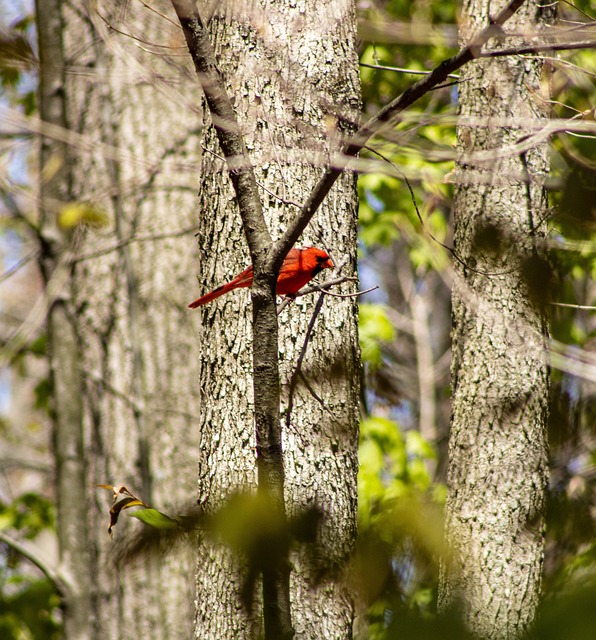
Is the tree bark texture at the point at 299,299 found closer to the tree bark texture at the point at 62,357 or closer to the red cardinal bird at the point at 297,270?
the red cardinal bird at the point at 297,270

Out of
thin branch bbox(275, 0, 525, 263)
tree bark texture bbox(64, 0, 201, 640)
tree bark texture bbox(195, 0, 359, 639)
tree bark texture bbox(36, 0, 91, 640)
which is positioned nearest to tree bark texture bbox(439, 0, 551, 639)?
tree bark texture bbox(195, 0, 359, 639)

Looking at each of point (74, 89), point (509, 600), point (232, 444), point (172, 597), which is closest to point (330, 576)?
point (232, 444)

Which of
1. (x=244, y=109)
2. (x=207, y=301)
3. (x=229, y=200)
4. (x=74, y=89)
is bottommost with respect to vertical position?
(x=207, y=301)

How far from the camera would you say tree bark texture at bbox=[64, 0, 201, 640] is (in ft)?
13.7

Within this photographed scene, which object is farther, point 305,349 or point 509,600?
point 509,600

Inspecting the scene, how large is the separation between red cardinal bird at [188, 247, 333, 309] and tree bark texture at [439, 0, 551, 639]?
2.12 ft

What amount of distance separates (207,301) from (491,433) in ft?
4.41

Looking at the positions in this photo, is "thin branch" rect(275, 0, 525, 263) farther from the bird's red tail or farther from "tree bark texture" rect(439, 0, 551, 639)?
"tree bark texture" rect(439, 0, 551, 639)

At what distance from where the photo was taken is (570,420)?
114 centimetres

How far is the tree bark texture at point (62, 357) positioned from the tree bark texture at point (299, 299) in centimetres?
195

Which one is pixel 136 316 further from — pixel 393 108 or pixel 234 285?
pixel 393 108

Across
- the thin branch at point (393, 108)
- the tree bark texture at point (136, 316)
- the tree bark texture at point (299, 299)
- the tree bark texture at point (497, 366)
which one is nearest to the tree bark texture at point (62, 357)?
the tree bark texture at point (136, 316)

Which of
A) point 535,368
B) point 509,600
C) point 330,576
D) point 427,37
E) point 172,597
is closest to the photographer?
point 330,576

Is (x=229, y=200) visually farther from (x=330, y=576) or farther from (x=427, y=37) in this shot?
(x=330, y=576)
